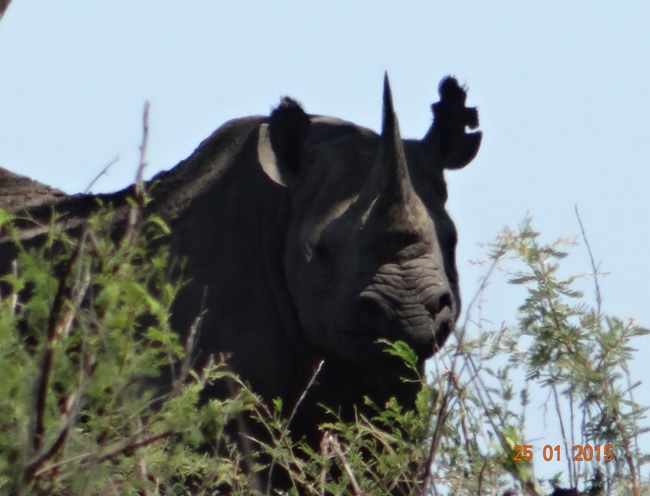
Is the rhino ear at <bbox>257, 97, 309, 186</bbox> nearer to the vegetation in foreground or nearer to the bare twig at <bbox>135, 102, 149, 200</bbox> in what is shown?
the vegetation in foreground

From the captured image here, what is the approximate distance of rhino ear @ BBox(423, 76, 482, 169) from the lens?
9633mm

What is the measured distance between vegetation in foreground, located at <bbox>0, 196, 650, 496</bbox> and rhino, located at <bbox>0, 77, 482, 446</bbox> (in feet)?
3.18

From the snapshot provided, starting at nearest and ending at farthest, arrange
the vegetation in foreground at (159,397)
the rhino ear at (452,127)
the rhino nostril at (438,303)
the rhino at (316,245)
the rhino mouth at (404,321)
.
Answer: the vegetation in foreground at (159,397), the rhino mouth at (404,321), the rhino nostril at (438,303), the rhino at (316,245), the rhino ear at (452,127)

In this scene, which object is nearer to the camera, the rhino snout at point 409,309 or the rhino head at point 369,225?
the rhino snout at point 409,309

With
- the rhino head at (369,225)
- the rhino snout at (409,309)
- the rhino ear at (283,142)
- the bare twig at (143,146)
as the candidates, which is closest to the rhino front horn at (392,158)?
the rhino head at (369,225)

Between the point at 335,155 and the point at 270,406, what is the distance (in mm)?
1381

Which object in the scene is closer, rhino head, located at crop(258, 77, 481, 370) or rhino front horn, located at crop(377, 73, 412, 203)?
rhino head, located at crop(258, 77, 481, 370)

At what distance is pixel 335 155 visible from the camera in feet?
30.1

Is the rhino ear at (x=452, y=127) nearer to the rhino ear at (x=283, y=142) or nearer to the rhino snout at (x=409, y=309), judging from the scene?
the rhino ear at (x=283, y=142)

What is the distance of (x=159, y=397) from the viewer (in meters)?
5.52

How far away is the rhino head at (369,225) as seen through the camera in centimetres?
817

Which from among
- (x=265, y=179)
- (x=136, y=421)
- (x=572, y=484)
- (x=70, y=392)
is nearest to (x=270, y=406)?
(x=265, y=179)

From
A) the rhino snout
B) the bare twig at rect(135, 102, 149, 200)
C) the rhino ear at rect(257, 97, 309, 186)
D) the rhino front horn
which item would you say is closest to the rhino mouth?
the rhino snout

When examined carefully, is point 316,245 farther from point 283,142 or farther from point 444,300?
point 444,300
